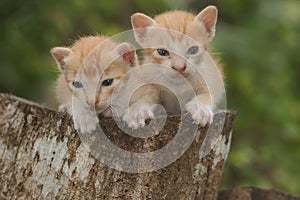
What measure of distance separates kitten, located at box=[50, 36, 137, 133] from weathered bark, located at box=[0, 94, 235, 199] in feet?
0.28

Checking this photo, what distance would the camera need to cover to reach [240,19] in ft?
23.1

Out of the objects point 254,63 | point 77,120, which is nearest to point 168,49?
point 77,120

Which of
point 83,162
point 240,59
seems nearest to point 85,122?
point 83,162

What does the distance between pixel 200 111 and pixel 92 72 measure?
1.85 ft

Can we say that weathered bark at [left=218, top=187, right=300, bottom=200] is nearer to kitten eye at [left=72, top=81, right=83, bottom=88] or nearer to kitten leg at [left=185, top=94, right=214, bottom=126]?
kitten leg at [left=185, top=94, right=214, bottom=126]

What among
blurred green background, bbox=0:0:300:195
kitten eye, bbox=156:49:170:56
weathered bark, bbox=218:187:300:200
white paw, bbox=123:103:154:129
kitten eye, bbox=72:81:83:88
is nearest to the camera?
white paw, bbox=123:103:154:129

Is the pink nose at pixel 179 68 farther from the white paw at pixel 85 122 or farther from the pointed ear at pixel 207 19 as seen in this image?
the white paw at pixel 85 122

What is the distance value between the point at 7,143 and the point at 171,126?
3.06 feet

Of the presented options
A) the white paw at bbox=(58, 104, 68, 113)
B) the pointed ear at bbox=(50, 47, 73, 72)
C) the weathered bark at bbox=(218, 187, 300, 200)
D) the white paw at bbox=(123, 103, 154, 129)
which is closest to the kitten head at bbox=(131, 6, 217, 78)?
the white paw at bbox=(123, 103, 154, 129)

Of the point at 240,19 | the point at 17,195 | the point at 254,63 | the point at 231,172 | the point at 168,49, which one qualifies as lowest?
the point at 17,195

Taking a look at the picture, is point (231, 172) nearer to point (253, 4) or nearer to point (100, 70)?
point (253, 4)

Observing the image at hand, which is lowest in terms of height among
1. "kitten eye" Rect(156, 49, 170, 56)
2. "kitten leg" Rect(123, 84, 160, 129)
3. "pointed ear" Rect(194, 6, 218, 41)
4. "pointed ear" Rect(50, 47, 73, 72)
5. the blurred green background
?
"kitten leg" Rect(123, 84, 160, 129)

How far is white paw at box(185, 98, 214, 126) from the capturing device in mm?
3422

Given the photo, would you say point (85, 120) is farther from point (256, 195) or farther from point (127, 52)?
point (256, 195)
